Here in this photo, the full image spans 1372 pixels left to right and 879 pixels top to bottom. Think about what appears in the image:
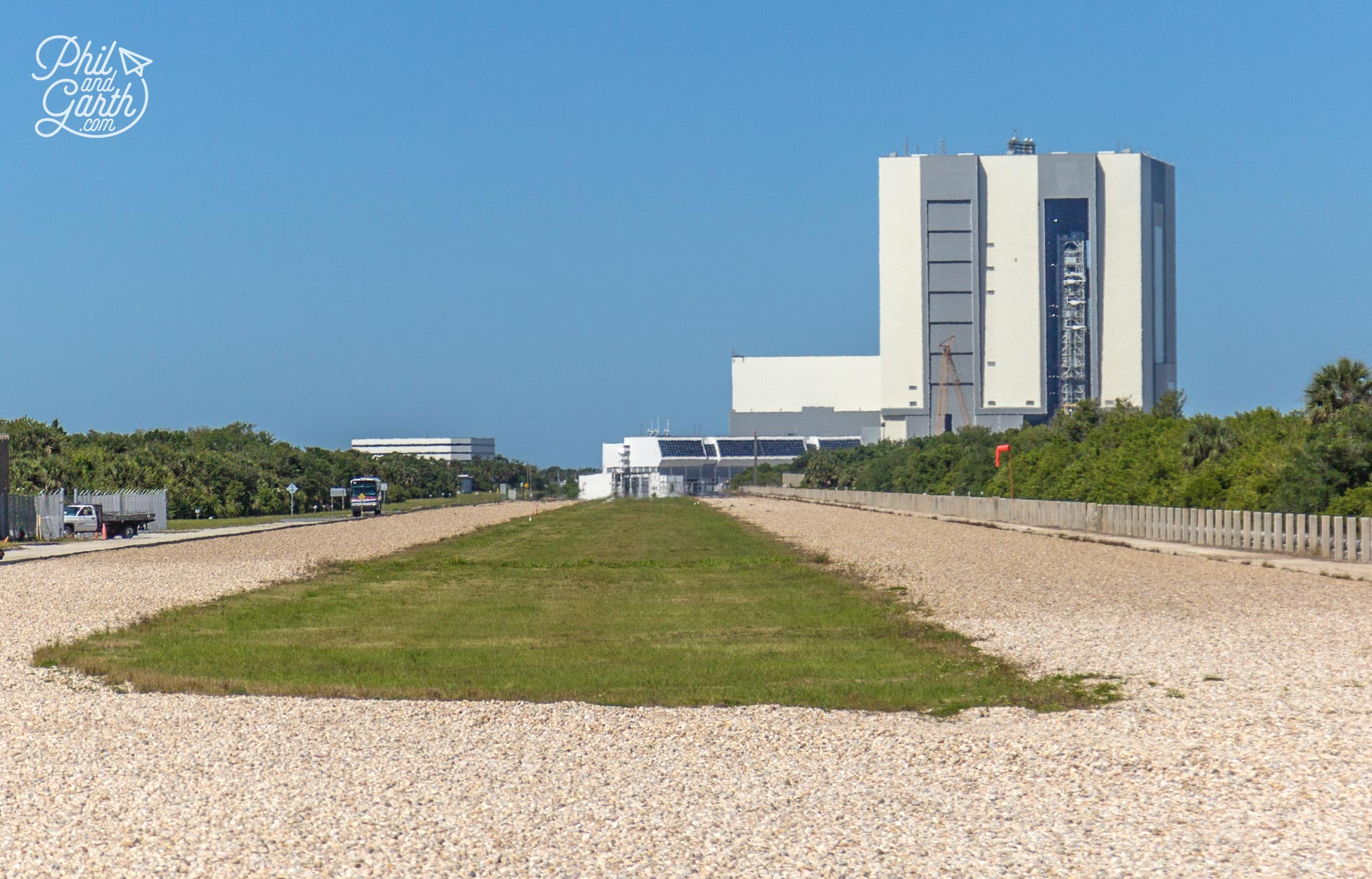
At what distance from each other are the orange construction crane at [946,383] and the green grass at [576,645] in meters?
126

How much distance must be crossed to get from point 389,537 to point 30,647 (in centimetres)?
3711

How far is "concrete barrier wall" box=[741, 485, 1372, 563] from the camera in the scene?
37.1 meters

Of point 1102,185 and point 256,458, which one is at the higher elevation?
point 1102,185

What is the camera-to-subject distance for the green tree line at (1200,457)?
4109cm

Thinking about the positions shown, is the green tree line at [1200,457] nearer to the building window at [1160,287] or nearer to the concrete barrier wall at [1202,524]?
the concrete barrier wall at [1202,524]

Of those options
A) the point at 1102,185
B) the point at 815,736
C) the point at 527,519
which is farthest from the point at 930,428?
the point at 815,736

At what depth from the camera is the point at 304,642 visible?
66.7ft

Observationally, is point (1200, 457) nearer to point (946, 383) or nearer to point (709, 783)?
point (709, 783)

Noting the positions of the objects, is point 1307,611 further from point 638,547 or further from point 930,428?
point 930,428

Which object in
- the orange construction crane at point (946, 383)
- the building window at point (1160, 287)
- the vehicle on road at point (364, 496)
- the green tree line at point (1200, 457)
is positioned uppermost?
the building window at point (1160, 287)

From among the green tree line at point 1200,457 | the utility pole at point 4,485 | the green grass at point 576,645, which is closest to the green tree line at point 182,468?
the utility pole at point 4,485

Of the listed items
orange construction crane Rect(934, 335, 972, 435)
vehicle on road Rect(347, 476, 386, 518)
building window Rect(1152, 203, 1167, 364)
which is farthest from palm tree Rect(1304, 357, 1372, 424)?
building window Rect(1152, 203, 1167, 364)

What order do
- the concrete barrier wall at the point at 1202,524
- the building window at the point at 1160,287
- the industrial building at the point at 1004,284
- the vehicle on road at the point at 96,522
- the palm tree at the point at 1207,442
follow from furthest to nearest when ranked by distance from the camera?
the building window at the point at 1160,287
the industrial building at the point at 1004,284
the vehicle on road at the point at 96,522
the palm tree at the point at 1207,442
the concrete barrier wall at the point at 1202,524

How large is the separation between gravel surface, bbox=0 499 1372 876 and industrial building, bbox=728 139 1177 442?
142 metres
